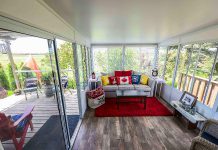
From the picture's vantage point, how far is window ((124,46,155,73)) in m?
4.83

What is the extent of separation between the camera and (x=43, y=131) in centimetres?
212

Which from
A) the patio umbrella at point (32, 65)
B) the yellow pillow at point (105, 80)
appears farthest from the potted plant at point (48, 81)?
the yellow pillow at point (105, 80)

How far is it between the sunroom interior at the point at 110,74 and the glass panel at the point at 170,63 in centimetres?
3

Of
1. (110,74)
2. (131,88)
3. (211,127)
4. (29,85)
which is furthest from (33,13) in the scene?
(110,74)

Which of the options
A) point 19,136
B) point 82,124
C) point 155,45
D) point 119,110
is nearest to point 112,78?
point 119,110

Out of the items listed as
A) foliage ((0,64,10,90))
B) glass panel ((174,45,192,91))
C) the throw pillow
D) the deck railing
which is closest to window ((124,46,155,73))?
the throw pillow

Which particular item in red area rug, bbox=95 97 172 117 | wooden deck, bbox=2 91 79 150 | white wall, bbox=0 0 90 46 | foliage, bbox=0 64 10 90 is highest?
white wall, bbox=0 0 90 46

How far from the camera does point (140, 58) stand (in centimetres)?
495

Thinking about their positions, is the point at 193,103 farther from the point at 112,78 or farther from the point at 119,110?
the point at 112,78

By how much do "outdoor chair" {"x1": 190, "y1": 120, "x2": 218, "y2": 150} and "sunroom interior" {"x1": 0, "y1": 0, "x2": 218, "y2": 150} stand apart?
0.01m

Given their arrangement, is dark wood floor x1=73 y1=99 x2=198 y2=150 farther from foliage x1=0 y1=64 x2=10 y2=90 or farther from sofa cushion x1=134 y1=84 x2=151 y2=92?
foliage x1=0 y1=64 x2=10 y2=90

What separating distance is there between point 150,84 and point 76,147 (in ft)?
10.1

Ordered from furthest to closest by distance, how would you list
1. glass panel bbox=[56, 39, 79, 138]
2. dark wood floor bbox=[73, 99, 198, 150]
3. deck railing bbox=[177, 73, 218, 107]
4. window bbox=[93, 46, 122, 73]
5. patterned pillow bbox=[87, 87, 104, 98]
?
window bbox=[93, 46, 122, 73]
patterned pillow bbox=[87, 87, 104, 98]
glass panel bbox=[56, 39, 79, 138]
deck railing bbox=[177, 73, 218, 107]
dark wood floor bbox=[73, 99, 198, 150]

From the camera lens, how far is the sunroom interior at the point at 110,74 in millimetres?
1078
